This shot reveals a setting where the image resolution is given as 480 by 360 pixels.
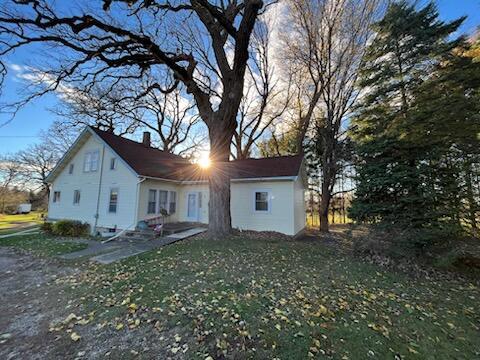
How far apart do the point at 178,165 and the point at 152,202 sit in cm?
459

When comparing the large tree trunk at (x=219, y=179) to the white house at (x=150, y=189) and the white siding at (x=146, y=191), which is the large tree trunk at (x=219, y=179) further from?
the white siding at (x=146, y=191)

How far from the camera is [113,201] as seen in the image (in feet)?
44.8

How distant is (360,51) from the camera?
13.0 meters

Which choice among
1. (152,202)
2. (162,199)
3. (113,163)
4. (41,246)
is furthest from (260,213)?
(41,246)

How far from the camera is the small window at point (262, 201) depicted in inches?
503

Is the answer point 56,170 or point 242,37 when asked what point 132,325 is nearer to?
point 242,37

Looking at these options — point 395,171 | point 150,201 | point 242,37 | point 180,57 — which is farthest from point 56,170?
point 395,171

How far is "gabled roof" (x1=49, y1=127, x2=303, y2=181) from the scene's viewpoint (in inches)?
512

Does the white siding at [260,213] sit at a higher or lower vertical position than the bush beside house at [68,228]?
higher

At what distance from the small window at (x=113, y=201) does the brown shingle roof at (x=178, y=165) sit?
6.89 ft

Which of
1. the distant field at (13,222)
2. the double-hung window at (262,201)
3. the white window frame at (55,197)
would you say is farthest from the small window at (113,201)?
the distant field at (13,222)

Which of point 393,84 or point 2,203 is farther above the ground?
point 393,84

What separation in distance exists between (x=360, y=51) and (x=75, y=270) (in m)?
16.4

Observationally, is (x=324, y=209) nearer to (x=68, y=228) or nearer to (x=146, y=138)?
(x=146, y=138)
